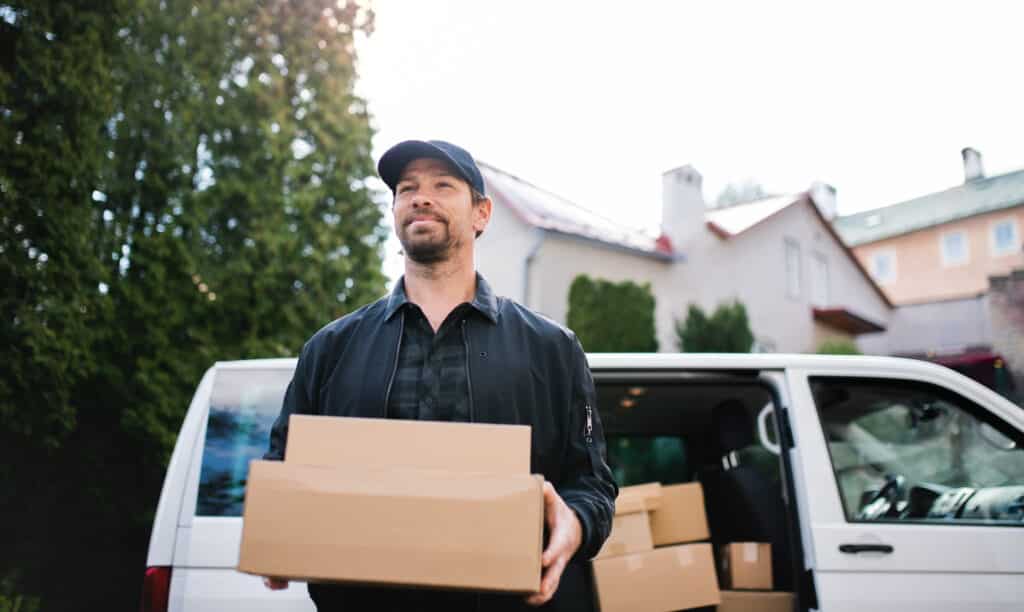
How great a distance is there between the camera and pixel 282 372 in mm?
2791

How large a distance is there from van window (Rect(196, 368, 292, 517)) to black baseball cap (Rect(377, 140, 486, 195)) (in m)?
1.28

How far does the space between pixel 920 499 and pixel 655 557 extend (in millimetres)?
1206

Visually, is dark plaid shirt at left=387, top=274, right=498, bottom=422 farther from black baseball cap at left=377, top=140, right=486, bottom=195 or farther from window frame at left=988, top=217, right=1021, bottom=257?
window frame at left=988, top=217, right=1021, bottom=257

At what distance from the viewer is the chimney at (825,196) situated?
30.0m

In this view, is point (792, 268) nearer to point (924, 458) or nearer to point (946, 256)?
point (946, 256)

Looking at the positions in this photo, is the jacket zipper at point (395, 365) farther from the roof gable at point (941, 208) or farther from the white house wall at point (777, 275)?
the roof gable at point (941, 208)

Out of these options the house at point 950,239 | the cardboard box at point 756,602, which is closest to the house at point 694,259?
the house at point 950,239

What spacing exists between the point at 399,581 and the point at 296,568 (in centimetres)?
20

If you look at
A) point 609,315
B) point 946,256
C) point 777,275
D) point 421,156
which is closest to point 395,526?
point 421,156

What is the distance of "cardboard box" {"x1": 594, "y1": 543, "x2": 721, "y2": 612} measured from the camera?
285 cm

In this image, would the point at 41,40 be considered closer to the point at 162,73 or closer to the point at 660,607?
the point at 162,73

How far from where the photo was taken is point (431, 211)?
1771 millimetres

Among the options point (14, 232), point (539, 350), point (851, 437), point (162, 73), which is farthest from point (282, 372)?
point (162, 73)

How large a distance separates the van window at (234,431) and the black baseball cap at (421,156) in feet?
4.20
